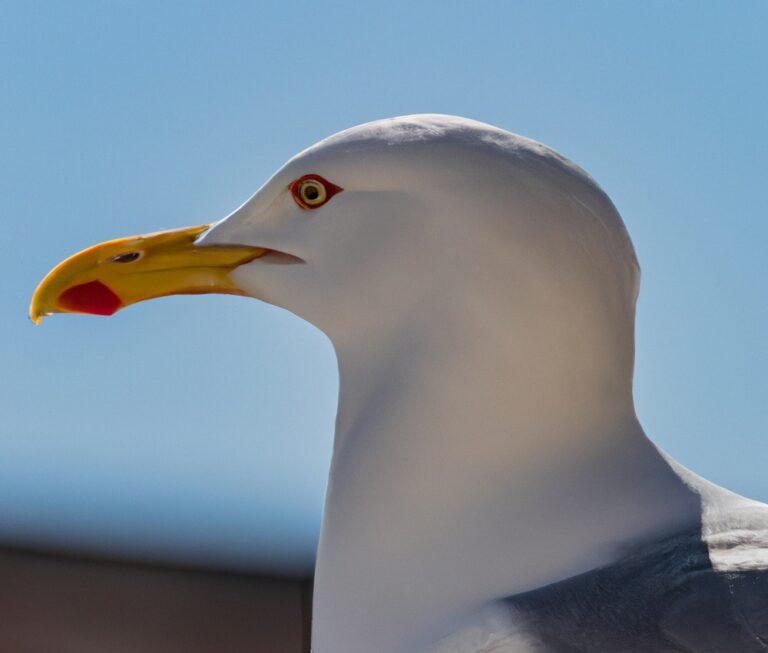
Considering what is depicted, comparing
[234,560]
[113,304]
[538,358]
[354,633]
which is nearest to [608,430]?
[538,358]

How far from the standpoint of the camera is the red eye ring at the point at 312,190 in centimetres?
136

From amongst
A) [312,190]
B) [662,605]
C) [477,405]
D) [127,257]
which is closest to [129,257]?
[127,257]

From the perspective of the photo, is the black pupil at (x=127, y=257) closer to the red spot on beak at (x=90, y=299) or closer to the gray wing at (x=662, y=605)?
the red spot on beak at (x=90, y=299)

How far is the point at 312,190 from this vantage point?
1376 mm

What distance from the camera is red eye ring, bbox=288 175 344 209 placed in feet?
4.47

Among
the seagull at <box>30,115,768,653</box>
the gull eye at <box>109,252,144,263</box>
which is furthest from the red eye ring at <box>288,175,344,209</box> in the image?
the gull eye at <box>109,252,144,263</box>

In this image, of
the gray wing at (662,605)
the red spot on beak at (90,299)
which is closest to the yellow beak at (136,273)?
the red spot on beak at (90,299)

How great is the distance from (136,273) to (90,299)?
0.07 metres

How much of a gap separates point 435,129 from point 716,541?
1.60ft

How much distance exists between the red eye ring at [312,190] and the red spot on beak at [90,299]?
0.26 m

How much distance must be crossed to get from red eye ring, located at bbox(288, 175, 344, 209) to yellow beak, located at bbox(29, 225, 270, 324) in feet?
0.26

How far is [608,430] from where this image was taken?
1.24m

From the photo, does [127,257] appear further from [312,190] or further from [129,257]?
[312,190]

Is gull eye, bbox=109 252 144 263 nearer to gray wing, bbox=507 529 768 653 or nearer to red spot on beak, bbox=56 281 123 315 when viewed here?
red spot on beak, bbox=56 281 123 315
